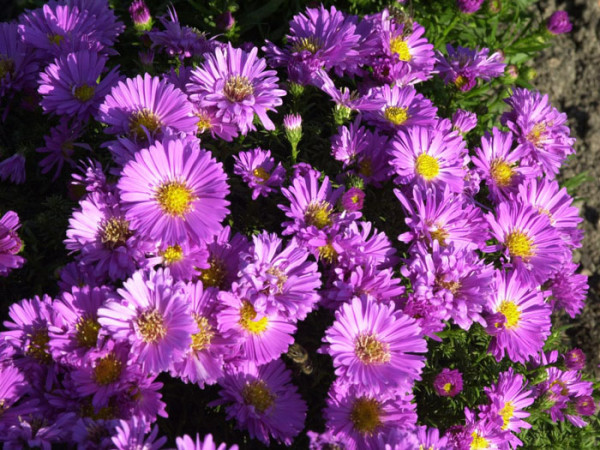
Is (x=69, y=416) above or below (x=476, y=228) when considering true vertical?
below

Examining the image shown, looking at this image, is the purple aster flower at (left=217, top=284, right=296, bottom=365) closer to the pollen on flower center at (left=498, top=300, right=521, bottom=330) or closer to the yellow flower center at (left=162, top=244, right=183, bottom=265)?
the yellow flower center at (left=162, top=244, right=183, bottom=265)

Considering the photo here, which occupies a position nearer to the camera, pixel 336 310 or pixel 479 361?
pixel 336 310

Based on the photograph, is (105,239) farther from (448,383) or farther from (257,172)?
(448,383)

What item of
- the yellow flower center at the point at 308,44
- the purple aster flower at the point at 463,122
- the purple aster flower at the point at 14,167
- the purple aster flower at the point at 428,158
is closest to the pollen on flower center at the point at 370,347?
the purple aster flower at the point at 428,158

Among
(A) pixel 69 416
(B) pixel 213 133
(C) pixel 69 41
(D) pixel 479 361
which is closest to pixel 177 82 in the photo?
(B) pixel 213 133

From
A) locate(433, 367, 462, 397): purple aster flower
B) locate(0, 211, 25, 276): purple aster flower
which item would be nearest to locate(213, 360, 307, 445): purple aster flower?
locate(433, 367, 462, 397): purple aster flower

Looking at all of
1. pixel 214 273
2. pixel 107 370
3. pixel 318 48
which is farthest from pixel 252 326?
pixel 318 48

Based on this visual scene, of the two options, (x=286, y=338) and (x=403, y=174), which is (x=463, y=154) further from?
(x=286, y=338)

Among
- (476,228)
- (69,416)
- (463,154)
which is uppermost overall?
(463,154)
